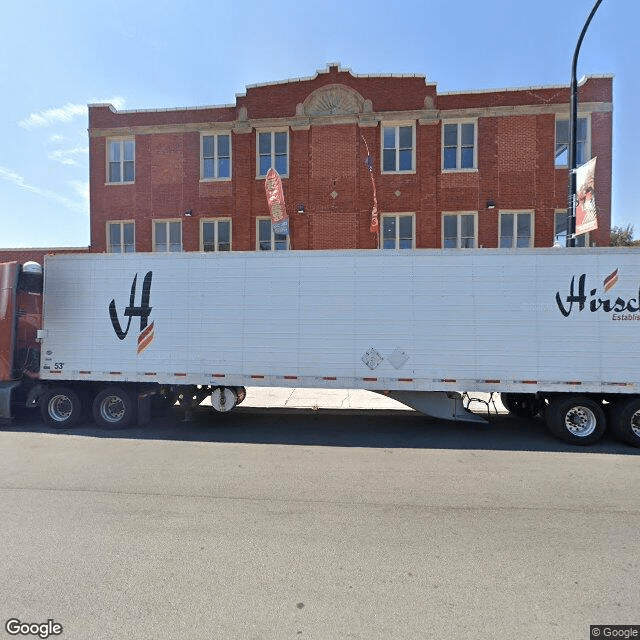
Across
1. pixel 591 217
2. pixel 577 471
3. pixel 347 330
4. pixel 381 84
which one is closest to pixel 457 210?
pixel 381 84

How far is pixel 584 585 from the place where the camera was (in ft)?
10.1

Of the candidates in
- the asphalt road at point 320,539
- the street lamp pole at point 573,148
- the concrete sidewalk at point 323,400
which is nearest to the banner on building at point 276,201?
the concrete sidewalk at point 323,400

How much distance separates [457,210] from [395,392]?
→ 35.1 ft

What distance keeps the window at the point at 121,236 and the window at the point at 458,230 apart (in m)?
13.4

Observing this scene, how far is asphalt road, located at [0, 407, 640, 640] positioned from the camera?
9.01ft

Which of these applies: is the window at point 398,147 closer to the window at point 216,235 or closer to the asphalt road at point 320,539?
the window at point 216,235

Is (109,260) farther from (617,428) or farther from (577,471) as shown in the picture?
(617,428)

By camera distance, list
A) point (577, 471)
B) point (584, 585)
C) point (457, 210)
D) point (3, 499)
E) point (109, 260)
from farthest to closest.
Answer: point (457, 210) → point (109, 260) → point (577, 471) → point (3, 499) → point (584, 585)

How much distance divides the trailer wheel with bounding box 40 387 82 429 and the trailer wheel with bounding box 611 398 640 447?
1019 cm

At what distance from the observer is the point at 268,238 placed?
16547 mm

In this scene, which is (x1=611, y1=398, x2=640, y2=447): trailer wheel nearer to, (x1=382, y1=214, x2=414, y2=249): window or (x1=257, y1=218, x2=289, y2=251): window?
(x1=382, y1=214, x2=414, y2=249): window

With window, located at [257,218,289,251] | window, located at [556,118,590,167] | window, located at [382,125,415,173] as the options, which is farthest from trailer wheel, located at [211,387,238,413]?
window, located at [556,118,590,167]

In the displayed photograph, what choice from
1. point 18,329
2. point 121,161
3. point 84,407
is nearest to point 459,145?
point 121,161

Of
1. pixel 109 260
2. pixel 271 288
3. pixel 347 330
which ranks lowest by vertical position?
pixel 347 330
